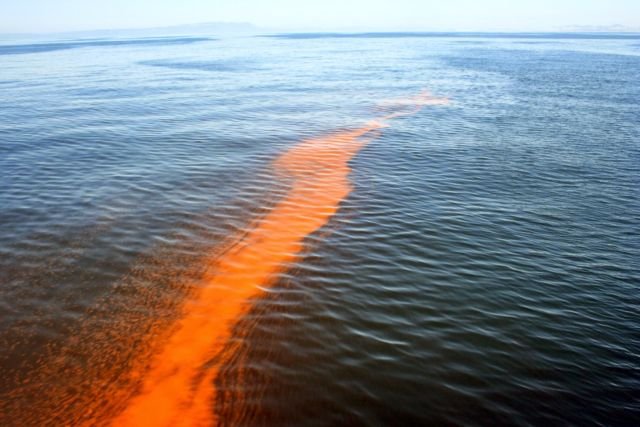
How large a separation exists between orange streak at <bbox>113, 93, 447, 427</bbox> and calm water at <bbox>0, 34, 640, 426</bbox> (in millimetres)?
101

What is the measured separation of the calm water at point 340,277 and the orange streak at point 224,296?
0.10m

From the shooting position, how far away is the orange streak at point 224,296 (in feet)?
23.1

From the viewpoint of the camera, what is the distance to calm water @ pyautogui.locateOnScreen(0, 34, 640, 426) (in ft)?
24.3

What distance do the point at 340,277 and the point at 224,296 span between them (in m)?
2.85

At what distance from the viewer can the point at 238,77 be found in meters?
51.1

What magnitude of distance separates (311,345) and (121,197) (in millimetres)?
10436

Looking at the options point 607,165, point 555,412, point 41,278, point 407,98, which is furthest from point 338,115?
point 555,412

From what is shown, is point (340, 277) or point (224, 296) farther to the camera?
point (340, 277)

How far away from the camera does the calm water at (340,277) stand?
7.41m

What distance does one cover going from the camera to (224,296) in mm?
9945

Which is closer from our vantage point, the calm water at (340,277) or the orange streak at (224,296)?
the orange streak at (224,296)

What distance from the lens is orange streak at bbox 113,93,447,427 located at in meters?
7.03

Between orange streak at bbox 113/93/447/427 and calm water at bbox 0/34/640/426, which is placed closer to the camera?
orange streak at bbox 113/93/447/427

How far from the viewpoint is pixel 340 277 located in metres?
10.7
